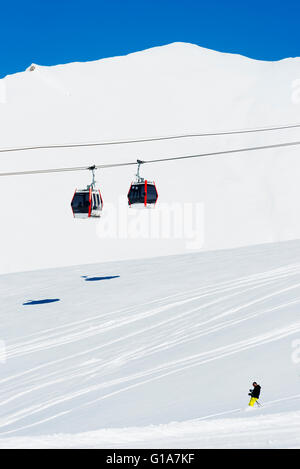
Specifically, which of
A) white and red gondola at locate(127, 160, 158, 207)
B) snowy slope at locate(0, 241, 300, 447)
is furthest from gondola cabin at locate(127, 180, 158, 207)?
snowy slope at locate(0, 241, 300, 447)

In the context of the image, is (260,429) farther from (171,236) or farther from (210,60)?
(210,60)

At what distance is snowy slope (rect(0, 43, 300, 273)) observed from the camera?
47750mm

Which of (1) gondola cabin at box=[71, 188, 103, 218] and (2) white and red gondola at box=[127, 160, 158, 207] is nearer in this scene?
(1) gondola cabin at box=[71, 188, 103, 218]

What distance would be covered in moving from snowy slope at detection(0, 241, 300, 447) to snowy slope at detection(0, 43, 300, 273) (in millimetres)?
13431

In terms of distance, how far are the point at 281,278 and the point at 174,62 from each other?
54.2m

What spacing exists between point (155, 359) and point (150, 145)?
142 feet

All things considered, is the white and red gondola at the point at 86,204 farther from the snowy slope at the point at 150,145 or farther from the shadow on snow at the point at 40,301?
the snowy slope at the point at 150,145

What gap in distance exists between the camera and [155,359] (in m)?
18.6

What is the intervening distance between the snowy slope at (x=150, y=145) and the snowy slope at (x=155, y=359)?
13.4 m

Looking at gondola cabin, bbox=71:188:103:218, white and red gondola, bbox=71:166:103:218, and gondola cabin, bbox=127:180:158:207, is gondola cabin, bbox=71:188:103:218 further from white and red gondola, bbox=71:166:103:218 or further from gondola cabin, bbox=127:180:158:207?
gondola cabin, bbox=127:180:158:207

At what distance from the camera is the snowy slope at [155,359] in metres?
12.1

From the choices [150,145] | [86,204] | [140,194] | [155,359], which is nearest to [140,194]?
[140,194]

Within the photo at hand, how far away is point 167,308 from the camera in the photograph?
25188 millimetres

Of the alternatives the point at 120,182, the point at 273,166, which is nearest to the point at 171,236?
the point at 120,182
